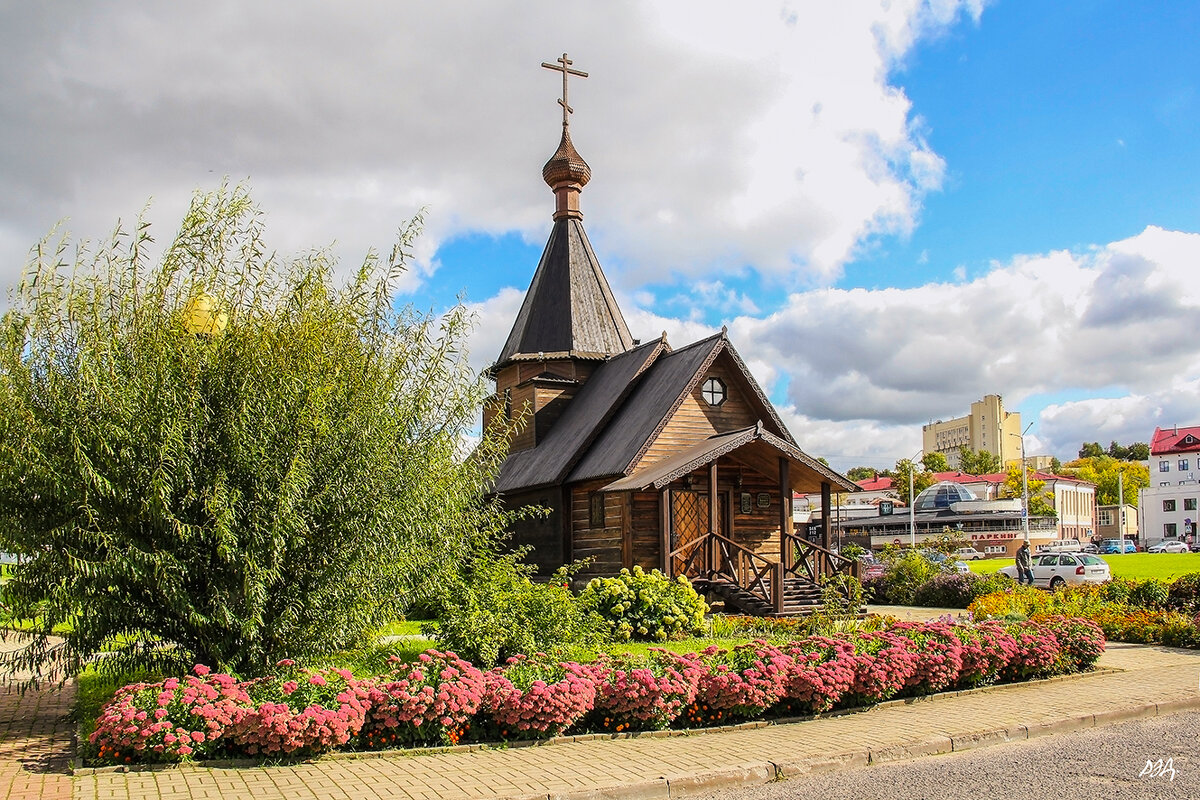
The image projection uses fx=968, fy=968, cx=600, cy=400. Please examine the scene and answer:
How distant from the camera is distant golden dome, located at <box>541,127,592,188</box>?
30.4 m

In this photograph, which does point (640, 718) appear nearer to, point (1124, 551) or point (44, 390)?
point (44, 390)

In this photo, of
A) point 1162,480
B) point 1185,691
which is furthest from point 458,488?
point 1162,480

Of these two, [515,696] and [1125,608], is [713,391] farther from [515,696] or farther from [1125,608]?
[515,696]

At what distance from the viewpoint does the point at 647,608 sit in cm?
1616

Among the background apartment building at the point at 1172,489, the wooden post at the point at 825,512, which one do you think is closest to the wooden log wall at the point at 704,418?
the wooden post at the point at 825,512

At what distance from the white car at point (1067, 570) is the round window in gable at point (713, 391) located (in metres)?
13.1

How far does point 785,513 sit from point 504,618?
11.7m

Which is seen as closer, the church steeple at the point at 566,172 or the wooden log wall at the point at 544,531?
the wooden log wall at the point at 544,531

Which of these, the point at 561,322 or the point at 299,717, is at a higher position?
the point at 561,322

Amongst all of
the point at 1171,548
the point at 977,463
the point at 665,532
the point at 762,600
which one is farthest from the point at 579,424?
the point at 977,463

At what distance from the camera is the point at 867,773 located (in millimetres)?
8242

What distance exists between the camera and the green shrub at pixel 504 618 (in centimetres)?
1105

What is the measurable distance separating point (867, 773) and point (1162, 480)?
4279 inches

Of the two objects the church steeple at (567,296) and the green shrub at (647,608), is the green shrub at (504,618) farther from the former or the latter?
the church steeple at (567,296)
